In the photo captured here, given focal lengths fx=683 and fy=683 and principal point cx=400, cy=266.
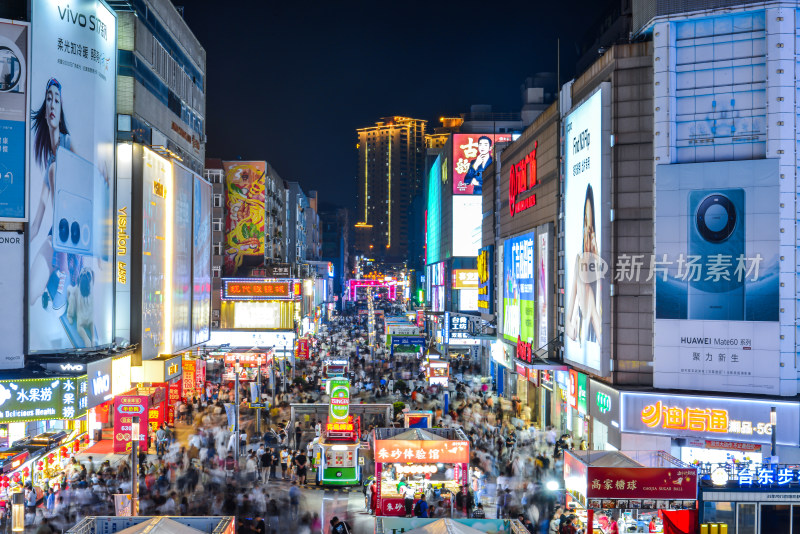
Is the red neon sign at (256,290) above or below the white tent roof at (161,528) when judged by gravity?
above

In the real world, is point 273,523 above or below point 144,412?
below

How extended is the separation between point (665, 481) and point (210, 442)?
18455 mm

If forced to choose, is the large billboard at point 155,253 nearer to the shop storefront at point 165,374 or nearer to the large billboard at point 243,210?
the shop storefront at point 165,374

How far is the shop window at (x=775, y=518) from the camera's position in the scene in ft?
49.6

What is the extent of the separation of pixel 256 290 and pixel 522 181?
28464 millimetres

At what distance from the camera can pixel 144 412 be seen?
83.4 ft

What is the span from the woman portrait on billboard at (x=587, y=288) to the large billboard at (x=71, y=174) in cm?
1812

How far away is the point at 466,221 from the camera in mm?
77750

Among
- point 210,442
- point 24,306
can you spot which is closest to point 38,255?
point 24,306

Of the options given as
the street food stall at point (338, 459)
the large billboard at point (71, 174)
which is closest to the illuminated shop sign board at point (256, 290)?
the large billboard at point (71, 174)

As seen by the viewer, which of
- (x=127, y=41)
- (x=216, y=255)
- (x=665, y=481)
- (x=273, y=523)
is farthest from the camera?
(x=216, y=255)

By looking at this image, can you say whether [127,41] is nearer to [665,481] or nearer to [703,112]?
[703,112]

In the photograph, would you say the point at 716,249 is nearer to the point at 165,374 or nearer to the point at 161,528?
the point at 161,528

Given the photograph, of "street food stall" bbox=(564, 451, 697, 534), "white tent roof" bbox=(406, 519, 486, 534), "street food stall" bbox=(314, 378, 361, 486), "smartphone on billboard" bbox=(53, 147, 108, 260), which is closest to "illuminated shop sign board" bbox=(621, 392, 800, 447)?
"street food stall" bbox=(564, 451, 697, 534)
